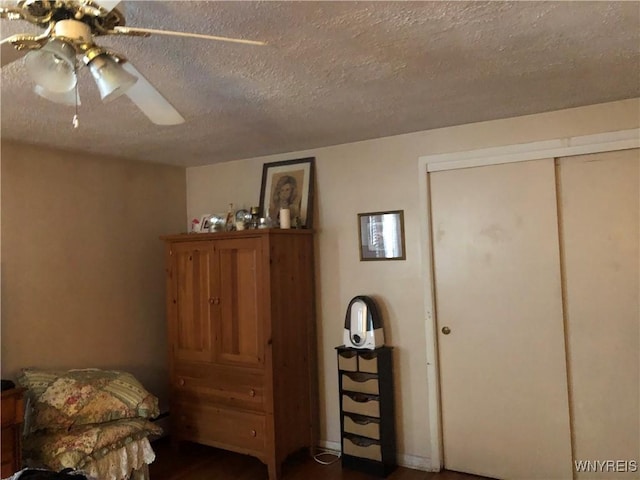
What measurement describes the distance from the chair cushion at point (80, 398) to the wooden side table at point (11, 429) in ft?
0.72

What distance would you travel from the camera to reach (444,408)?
3203 millimetres

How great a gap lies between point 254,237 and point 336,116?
0.97m

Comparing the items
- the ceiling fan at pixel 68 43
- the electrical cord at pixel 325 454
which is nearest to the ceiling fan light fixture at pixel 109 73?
the ceiling fan at pixel 68 43

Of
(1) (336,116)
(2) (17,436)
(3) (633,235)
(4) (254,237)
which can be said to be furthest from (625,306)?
(2) (17,436)

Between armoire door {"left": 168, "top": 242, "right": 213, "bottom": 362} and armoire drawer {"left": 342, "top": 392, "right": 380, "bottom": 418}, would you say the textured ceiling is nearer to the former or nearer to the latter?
armoire door {"left": 168, "top": 242, "right": 213, "bottom": 362}

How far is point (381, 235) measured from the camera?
339cm

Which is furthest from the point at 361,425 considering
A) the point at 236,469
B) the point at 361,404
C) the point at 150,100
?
the point at 150,100

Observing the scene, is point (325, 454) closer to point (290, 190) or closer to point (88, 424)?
point (88, 424)

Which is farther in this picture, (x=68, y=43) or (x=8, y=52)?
(x=8, y=52)

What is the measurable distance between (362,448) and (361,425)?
0.47ft

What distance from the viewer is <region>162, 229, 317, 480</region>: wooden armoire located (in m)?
3.21

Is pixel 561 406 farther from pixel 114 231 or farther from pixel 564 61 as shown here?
pixel 114 231

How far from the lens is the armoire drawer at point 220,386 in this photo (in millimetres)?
3234

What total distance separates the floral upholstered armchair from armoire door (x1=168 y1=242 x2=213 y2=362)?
508 mm
